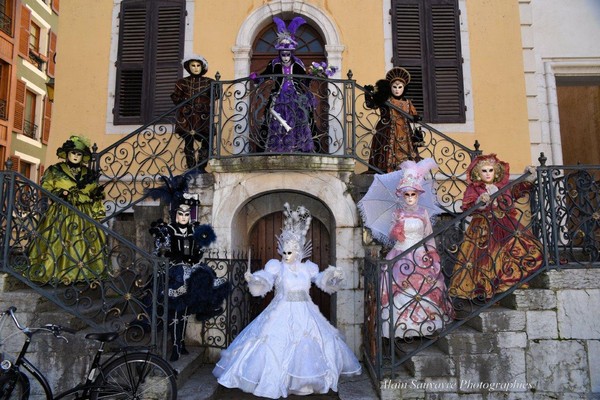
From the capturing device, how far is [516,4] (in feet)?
28.3

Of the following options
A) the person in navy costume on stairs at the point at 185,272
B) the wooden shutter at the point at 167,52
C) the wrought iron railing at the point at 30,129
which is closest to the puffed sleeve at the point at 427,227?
the person in navy costume on stairs at the point at 185,272

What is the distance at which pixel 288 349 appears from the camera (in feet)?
16.3

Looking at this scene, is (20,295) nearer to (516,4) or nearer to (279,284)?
(279,284)

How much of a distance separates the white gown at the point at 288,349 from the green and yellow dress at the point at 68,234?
1872 millimetres

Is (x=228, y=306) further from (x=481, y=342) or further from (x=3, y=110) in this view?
(x=3, y=110)

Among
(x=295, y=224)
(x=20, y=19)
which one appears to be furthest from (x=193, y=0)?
(x=20, y=19)

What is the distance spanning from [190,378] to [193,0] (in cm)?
679

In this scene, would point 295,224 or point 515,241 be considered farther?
point 295,224

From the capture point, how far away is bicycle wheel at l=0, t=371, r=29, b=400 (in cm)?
416

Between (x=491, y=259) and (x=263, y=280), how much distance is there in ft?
8.52

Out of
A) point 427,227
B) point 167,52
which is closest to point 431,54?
point 427,227

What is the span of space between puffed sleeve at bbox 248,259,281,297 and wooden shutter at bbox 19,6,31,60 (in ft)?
58.4

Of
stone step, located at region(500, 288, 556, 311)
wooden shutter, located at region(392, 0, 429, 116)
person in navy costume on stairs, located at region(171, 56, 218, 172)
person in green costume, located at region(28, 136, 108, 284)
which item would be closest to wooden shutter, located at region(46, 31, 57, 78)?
person in navy costume on stairs, located at region(171, 56, 218, 172)

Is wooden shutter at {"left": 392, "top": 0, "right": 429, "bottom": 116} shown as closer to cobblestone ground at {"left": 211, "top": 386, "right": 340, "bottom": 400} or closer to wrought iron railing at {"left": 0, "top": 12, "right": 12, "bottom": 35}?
cobblestone ground at {"left": 211, "top": 386, "right": 340, "bottom": 400}
